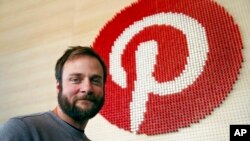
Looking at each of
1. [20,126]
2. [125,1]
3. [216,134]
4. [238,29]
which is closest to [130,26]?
[125,1]

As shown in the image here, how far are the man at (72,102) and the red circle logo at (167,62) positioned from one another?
0.54 m

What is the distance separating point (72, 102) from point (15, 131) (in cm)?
21

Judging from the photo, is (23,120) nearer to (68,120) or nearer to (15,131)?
(15,131)

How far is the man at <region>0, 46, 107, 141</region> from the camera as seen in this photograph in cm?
91

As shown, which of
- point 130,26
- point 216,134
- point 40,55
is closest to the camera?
point 216,134

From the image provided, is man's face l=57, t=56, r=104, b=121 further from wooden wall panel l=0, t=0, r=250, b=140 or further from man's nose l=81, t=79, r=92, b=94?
wooden wall panel l=0, t=0, r=250, b=140

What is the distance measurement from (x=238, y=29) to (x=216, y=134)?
1.59 ft

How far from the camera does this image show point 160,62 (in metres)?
1.67

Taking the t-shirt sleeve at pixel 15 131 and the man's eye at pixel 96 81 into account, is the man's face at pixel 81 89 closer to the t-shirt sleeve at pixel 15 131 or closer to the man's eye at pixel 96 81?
the man's eye at pixel 96 81

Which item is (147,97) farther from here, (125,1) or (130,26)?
(125,1)

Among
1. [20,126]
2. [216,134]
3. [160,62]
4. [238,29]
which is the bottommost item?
[216,134]

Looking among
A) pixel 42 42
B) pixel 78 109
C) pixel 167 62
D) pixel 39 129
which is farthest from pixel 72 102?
pixel 42 42

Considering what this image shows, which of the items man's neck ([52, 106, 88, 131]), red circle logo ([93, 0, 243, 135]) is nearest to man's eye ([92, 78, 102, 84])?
man's neck ([52, 106, 88, 131])

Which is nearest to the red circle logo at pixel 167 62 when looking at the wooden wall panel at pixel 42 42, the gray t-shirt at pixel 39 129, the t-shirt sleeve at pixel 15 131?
the wooden wall panel at pixel 42 42
